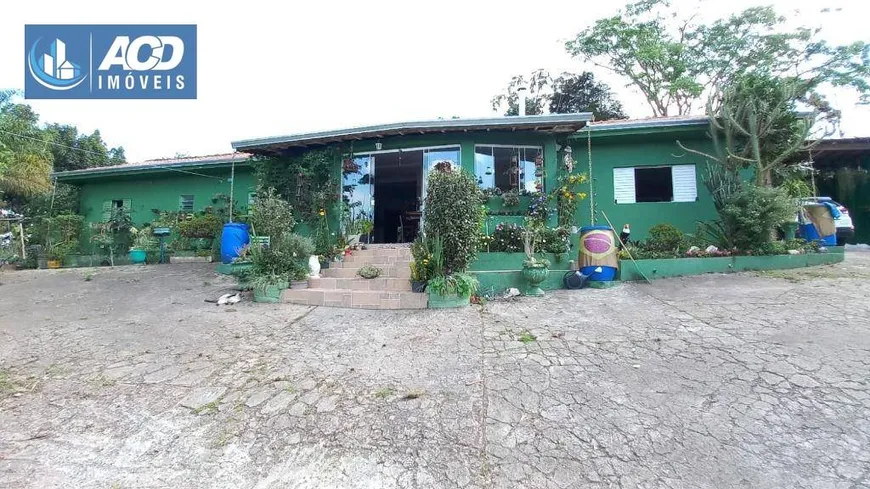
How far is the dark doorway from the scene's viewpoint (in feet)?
31.4

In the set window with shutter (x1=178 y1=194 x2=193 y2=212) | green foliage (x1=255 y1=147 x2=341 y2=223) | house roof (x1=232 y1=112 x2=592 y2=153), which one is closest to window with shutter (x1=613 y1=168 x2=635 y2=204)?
house roof (x1=232 y1=112 x2=592 y2=153)

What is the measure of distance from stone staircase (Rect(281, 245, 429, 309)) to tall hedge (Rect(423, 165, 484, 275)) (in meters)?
0.76

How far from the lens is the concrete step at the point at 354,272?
21.5 feet

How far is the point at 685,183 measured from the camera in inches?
356

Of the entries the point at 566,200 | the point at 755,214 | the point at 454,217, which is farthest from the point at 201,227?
the point at 755,214

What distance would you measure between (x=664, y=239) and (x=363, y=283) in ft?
20.9

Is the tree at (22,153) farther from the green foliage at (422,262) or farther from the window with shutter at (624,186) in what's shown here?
the window with shutter at (624,186)

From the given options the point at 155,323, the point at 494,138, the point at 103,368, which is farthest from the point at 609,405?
the point at 494,138

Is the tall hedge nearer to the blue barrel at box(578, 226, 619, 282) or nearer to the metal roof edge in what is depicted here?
the blue barrel at box(578, 226, 619, 282)

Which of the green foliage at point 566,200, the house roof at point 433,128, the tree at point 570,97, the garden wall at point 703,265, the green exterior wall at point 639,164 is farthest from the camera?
the tree at point 570,97

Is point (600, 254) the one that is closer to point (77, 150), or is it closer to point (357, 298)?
point (357, 298)

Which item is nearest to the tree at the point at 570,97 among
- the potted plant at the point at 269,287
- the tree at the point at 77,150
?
the potted plant at the point at 269,287

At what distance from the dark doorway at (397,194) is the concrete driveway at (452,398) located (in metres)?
5.32

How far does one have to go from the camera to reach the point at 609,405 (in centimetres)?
264
